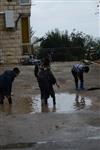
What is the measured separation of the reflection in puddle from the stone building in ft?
72.6

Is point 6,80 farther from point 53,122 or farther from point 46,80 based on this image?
point 53,122

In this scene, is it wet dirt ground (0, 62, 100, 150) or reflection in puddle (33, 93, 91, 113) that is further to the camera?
reflection in puddle (33, 93, 91, 113)

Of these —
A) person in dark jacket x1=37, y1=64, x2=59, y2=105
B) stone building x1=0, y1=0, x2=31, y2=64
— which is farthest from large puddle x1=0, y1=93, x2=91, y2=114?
stone building x1=0, y1=0, x2=31, y2=64

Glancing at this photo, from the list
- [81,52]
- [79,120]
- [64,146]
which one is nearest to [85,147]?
[64,146]

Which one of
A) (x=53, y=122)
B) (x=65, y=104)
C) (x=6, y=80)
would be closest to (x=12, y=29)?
(x=6, y=80)

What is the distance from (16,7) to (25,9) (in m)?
0.75

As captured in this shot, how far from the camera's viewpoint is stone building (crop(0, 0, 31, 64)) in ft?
140

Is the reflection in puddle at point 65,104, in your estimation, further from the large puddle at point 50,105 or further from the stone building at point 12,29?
the stone building at point 12,29

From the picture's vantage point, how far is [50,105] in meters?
18.2

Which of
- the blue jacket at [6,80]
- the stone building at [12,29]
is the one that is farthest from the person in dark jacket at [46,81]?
the stone building at [12,29]

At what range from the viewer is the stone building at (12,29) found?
42656 mm

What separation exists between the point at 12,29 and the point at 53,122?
95.8ft

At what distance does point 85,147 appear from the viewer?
428 inches

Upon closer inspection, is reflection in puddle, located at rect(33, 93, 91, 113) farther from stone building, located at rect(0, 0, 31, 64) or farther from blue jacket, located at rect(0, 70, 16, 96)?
stone building, located at rect(0, 0, 31, 64)
